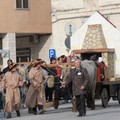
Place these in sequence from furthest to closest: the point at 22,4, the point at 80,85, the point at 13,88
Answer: the point at 22,4 < the point at 13,88 < the point at 80,85

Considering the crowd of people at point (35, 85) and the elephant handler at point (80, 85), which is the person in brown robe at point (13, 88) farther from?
the elephant handler at point (80, 85)

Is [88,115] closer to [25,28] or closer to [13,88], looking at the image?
[13,88]

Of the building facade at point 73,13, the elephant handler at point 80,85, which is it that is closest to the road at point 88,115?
the elephant handler at point 80,85

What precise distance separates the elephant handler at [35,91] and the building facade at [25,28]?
54.0 feet

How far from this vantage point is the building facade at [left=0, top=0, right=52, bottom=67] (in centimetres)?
3791

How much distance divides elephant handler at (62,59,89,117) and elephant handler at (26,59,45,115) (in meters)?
1.34

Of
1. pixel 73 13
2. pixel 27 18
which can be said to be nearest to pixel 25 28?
pixel 27 18

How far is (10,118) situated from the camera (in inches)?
782

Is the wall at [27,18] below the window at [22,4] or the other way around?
below

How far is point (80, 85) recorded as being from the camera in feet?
63.1

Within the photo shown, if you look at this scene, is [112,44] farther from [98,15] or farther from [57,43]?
[57,43]

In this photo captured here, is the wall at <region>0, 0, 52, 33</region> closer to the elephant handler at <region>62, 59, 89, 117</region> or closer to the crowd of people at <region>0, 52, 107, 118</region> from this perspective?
the crowd of people at <region>0, 52, 107, 118</region>

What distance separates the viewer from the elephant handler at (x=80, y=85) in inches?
751

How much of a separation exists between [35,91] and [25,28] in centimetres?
1846
